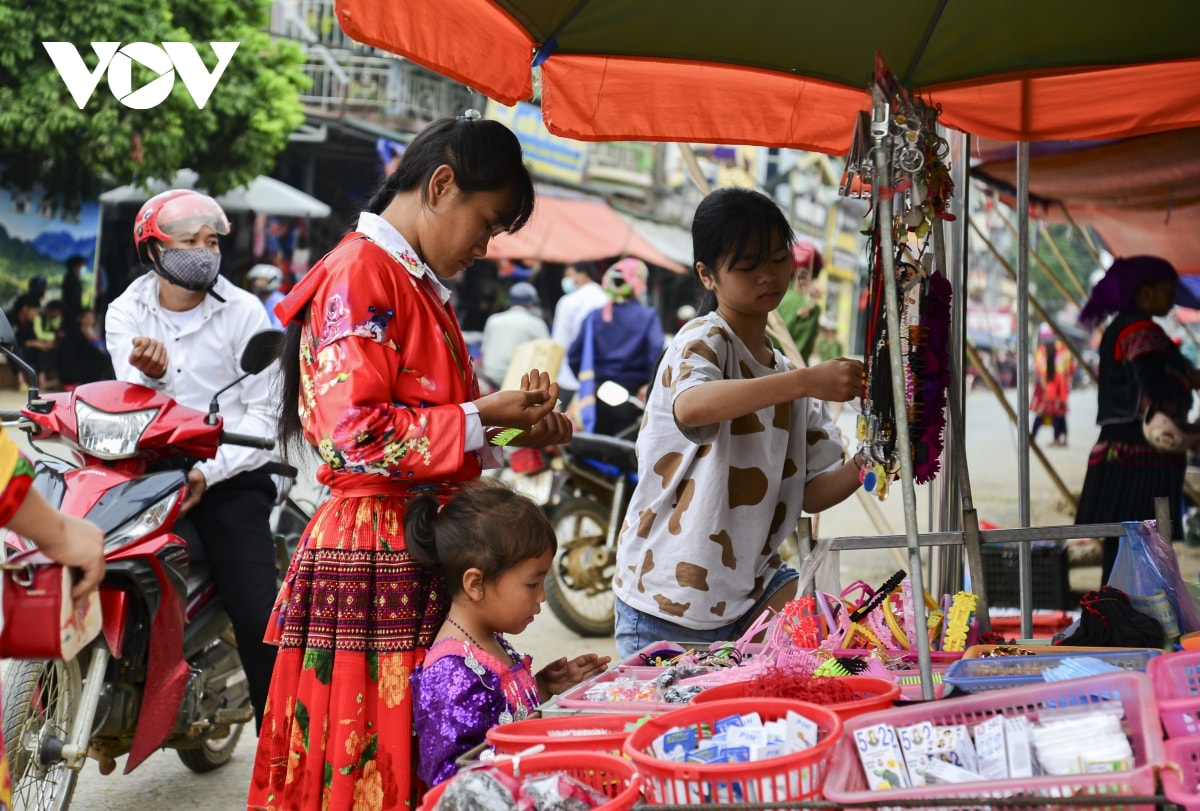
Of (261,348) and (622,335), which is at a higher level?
(622,335)

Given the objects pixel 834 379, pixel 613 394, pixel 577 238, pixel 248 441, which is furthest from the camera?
pixel 577 238

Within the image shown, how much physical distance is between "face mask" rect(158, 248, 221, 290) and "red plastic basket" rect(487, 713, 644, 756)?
2230mm

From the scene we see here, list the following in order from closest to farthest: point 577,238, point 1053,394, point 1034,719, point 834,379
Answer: point 1034,719 < point 834,379 < point 1053,394 < point 577,238

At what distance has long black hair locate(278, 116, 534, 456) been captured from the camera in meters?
2.16

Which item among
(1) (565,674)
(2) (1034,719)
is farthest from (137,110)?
(2) (1034,719)

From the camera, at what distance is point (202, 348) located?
3703 millimetres

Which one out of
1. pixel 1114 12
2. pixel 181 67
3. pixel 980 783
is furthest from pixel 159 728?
pixel 181 67

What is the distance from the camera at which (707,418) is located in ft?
8.30

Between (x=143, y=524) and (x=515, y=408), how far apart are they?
4.64ft

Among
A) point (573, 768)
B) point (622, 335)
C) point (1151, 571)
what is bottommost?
A: point (573, 768)

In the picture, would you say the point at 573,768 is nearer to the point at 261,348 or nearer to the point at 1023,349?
the point at 261,348

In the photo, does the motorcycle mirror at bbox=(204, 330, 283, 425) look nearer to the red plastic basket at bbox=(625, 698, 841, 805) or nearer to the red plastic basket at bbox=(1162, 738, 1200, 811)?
the red plastic basket at bbox=(625, 698, 841, 805)

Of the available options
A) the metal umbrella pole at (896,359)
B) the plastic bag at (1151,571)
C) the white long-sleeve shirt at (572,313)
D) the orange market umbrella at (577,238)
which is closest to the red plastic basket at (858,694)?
the metal umbrella pole at (896,359)

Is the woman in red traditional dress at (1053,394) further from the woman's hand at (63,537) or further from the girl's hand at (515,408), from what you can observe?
the woman's hand at (63,537)
